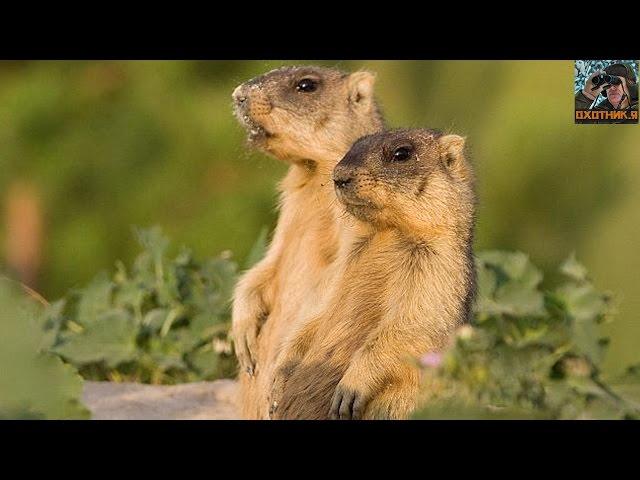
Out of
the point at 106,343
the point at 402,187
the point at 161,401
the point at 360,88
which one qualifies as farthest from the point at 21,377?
the point at 106,343

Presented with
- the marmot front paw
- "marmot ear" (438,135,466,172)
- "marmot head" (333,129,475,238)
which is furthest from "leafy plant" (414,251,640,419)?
"marmot ear" (438,135,466,172)

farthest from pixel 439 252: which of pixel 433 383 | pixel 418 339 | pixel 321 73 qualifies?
pixel 321 73

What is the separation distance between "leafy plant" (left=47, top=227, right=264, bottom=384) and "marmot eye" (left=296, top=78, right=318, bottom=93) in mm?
1472

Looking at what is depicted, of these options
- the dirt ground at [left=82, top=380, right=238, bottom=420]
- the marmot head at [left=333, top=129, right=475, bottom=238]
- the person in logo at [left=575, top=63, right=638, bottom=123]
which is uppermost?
the person in logo at [left=575, top=63, right=638, bottom=123]

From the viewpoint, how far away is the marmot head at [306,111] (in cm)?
614

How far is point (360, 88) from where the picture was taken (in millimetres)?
6367

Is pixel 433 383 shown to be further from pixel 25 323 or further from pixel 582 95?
pixel 582 95

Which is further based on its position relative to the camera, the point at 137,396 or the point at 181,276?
the point at 181,276

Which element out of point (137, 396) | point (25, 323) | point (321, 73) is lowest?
point (137, 396)

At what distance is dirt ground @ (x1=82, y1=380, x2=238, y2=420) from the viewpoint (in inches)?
240

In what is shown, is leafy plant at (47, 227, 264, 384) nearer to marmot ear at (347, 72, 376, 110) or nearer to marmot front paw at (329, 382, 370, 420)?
marmot ear at (347, 72, 376, 110)

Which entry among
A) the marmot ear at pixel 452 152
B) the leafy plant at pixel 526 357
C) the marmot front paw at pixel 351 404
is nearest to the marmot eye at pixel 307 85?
the marmot ear at pixel 452 152

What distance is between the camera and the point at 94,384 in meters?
6.65

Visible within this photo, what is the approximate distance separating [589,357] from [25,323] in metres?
2.79
